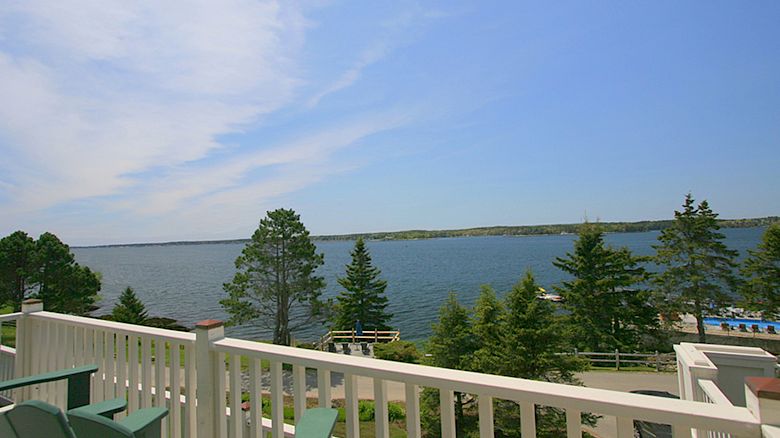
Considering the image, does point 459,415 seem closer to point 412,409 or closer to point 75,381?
point 75,381

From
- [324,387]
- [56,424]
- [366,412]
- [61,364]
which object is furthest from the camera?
[366,412]

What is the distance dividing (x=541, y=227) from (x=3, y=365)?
9340 centimetres

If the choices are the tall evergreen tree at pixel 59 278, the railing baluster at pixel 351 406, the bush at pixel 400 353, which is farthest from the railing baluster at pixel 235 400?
the tall evergreen tree at pixel 59 278

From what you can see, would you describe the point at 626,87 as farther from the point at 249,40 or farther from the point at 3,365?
the point at 3,365

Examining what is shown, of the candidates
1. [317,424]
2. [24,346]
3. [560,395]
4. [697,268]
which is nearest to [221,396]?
[317,424]

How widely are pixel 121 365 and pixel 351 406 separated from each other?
174 centimetres

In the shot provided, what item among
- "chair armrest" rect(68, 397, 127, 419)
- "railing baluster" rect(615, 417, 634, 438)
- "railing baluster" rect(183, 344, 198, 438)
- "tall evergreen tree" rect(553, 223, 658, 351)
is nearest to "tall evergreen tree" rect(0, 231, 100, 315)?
"railing baluster" rect(183, 344, 198, 438)

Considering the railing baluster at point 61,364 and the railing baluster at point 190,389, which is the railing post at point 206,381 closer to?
the railing baluster at point 190,389

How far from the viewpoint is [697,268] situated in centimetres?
1877

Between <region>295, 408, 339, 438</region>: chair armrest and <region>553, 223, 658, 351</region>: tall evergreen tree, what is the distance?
1896 cm

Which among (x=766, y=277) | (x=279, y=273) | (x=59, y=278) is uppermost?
(x=59, y=278)

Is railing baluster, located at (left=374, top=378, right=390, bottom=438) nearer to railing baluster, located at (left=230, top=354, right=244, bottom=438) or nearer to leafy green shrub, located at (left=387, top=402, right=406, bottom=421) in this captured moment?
railing baluster, located at (left=230, top=354, right=244, bottom=438)

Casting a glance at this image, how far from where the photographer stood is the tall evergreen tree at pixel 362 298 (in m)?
24.6

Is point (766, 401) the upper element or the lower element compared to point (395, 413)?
upper
